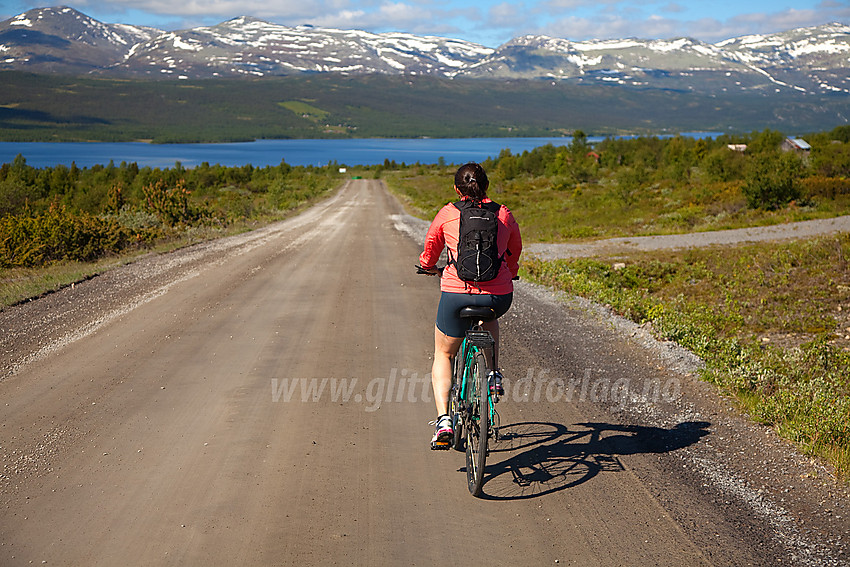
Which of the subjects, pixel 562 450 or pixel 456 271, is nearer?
pixel 456 271

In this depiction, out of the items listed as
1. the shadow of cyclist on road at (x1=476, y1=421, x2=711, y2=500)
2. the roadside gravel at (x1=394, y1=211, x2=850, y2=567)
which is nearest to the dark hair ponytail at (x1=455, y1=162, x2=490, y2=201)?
the shadow of cyclist on road at (x1=476, y1=421, x2=711, y2=500)

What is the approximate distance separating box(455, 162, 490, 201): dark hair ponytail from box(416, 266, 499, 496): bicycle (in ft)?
2.35

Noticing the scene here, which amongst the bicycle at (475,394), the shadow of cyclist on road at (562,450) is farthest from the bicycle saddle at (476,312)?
the shadow of cyclist on road at (562,450)

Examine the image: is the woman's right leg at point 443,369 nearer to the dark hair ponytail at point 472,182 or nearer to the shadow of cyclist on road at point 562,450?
the shadow of cyclist on road at point 562,450

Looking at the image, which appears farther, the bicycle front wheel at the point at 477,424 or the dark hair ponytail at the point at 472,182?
the dark hair ponytail at the point at 472,182

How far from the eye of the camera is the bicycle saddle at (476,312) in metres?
4.33

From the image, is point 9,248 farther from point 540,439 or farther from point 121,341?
point 540,439

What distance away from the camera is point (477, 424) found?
431 cm

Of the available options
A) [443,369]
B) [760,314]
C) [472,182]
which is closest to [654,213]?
[760,314]

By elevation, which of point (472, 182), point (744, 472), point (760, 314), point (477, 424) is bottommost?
point (760, 314)

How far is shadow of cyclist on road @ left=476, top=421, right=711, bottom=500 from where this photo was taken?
4457mm

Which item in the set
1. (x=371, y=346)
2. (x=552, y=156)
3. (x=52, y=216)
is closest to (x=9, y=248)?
(x=52, y=216)

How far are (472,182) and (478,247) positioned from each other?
0.44m

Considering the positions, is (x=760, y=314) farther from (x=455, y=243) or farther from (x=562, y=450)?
(x=455, y=243)
